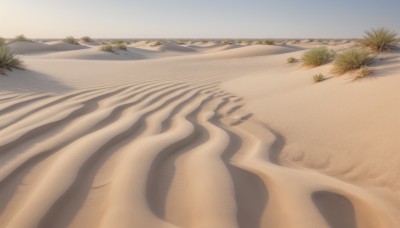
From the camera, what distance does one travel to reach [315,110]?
3.27 meters

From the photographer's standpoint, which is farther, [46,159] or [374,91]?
[374,91]

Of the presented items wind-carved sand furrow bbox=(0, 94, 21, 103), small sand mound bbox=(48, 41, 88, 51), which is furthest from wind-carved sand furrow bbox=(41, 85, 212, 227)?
small sand mound bbox=(48, 41, 88, 51)

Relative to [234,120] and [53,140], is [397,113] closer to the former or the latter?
[234,120]

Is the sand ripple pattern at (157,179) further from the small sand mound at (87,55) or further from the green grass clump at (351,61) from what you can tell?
the small sand mound at (87,55)

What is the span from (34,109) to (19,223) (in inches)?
85.0

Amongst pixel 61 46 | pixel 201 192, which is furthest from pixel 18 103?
pixel 61 46

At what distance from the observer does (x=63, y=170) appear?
1823 millimetres

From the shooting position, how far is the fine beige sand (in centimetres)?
148

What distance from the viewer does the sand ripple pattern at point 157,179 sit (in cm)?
145

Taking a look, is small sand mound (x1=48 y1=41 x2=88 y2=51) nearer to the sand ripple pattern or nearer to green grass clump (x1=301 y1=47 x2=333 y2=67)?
green grass clump (x1=301 y1=47 x2=333 y2=67)

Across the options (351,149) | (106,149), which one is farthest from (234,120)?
(106,149)

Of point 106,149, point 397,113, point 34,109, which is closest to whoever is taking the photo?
point 106,149

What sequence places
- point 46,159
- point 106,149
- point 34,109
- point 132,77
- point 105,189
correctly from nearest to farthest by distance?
1. point 105,189
2. point 46,159
3. point 106,149
4. point 34,109
5. point 132,77

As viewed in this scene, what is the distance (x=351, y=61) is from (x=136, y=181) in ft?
11.5
